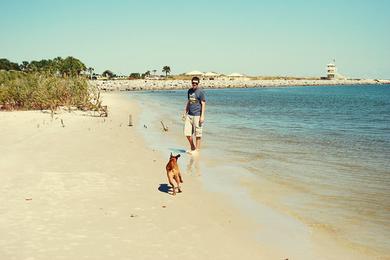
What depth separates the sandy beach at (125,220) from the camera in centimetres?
512

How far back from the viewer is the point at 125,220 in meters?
6.15

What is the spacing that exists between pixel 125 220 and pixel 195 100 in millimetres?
6783

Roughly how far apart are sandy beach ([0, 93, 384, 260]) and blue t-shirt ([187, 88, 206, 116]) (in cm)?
269

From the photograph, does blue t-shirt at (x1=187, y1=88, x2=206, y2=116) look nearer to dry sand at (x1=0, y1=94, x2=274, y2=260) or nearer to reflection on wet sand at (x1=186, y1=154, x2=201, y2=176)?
reflection on wet sand at (x1=186, y1=154, x2=201, y2=176)

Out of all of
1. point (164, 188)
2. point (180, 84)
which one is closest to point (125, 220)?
point (164, 188)

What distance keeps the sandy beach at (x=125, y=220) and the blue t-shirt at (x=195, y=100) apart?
2.69 m

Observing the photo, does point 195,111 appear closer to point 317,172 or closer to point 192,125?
point 192,125

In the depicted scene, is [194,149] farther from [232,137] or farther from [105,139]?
[232,137]

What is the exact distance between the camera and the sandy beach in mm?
5121

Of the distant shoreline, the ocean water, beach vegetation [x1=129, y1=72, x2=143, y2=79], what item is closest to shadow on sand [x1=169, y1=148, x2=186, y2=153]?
the ocean water

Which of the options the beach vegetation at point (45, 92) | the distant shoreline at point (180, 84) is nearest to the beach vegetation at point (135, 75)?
the distant shoreline at point (180, 84)

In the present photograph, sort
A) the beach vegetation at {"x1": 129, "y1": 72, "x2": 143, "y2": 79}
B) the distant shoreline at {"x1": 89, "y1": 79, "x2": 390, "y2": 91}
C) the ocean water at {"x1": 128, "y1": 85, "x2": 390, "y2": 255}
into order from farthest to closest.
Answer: the beach vegetation at {"x1": 129, "y1": 72, "x2": 143, "y2": 79} → the distant shoreline at {"x1": 89, "y1": 79, "x2": 390, "y2": 91} → the ocean water at {"x1": 128, "y1": 85, "x2": 390, "y2": 255}

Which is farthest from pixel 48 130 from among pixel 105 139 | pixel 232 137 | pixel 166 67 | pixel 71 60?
pixel 166 67

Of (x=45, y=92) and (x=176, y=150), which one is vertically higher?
(x=45, y=92)
